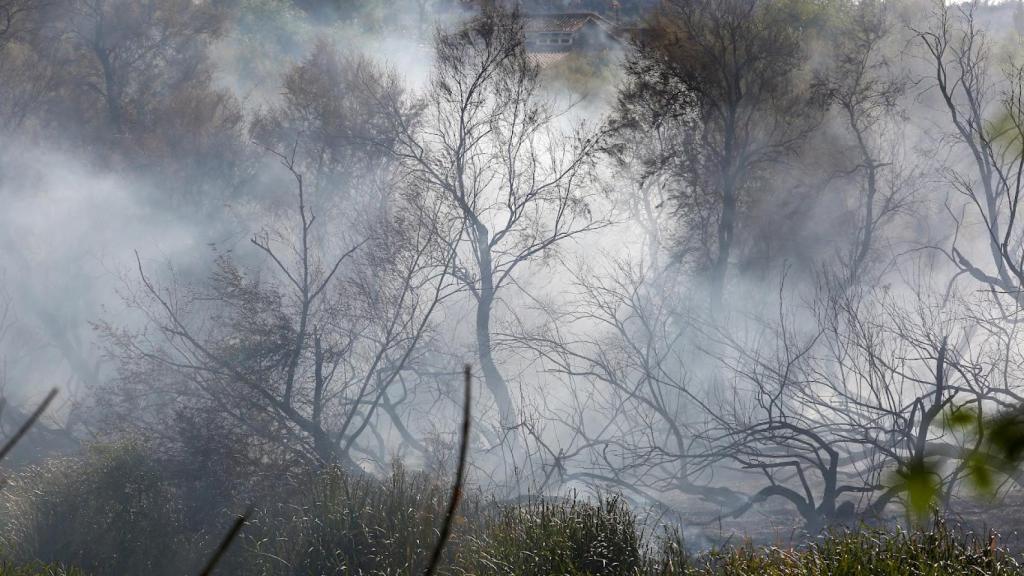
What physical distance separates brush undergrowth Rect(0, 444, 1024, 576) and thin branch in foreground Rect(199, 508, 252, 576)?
11 centimetres

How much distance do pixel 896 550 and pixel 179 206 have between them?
21.8 meters

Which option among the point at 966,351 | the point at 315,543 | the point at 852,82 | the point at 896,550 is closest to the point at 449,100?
the point at 852,82

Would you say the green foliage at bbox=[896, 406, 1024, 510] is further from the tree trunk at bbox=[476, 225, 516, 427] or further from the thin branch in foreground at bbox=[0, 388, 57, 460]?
the thin branch in foreground at bbox=[0, 388, 57, 460]

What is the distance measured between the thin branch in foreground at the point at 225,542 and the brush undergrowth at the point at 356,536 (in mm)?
106

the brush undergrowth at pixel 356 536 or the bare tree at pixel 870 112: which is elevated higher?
the bare tree at pixel 870 112

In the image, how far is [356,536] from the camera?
8242mm

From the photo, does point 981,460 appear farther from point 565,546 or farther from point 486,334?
point 486,334

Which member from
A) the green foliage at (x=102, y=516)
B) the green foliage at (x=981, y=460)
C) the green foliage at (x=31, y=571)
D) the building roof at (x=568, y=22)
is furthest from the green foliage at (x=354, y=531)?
the building roof at (x=568, y=22)

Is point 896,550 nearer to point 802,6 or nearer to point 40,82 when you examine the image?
point 802,6

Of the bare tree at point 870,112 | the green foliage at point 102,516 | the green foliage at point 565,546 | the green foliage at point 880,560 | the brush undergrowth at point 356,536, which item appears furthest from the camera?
the bare tree at point 870,112

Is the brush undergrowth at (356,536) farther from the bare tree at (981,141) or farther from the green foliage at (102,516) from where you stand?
the bare tree at (981,141)

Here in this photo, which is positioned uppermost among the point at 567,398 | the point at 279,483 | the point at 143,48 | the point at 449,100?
the point at 143,48

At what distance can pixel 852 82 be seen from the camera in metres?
18.5

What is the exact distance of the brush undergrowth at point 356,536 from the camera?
5.68 meters
